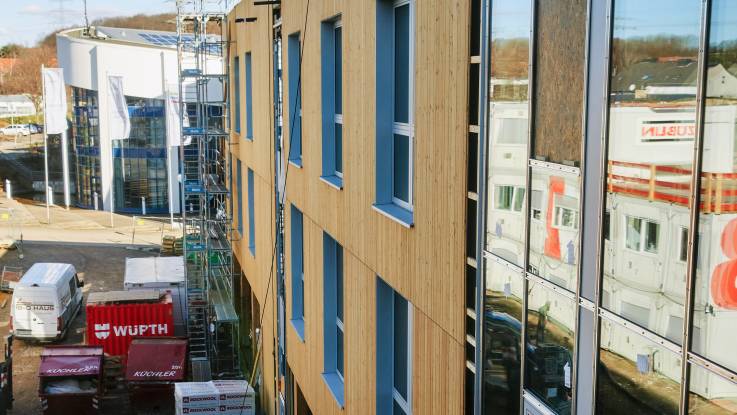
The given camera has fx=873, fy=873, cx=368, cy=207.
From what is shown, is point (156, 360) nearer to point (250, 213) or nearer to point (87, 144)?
point (250, 213)

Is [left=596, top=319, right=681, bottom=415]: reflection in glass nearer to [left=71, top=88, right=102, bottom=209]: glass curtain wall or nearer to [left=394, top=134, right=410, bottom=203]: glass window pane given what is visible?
[left=394, top=134, right=410, bottom=203]: glass window pane

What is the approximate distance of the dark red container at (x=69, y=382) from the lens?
19.4 meters

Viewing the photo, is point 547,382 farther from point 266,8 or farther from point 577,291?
point 266,8

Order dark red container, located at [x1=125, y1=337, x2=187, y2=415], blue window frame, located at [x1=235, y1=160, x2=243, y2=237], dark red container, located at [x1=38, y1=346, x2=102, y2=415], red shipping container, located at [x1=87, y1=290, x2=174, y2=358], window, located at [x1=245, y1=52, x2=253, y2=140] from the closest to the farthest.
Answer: dark red container, located at [x1=38, y1=346, x2=102, y2=415]
dark red container, located at [x1=125, y1=337, x2=187, y2=415]
window, located at [x1=245, y1=52, x2=253, y2=140]
red shipping container, located at [x1=87, y1=290, x2=174, y2=358]
blue window frame, located at [x1=235, y1=160, x2=243, y2=237]

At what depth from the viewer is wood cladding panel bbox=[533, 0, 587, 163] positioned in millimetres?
4332

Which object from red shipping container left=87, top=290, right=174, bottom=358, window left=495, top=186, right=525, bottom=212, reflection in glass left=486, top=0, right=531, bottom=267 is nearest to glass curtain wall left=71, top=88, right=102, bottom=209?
red shipping container left=87, top=290, right=174, bottom=358

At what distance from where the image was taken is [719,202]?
329cm

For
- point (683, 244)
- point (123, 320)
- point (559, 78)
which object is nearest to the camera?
point (683, 244)

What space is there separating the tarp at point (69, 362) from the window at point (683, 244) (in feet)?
60.1

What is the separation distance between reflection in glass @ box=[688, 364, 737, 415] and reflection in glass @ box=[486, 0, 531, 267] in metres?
1.64

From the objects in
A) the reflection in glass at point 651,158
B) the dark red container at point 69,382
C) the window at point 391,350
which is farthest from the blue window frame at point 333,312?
the dark red container at point 69,382

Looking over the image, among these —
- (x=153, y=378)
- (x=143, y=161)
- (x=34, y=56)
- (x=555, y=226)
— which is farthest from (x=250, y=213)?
(x=34, y=56)

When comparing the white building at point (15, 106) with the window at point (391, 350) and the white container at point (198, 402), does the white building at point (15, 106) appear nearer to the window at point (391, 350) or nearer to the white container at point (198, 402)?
the white container at point (198, 402)

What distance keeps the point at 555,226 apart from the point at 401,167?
12.2ft
